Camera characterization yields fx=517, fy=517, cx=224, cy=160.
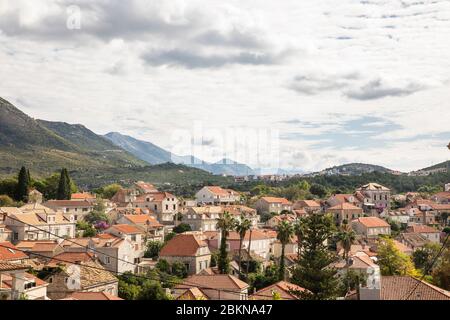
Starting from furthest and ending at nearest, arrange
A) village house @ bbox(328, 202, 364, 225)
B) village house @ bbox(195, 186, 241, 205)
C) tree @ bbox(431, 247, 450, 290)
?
1. village house @ bbox(195, 186, 241, 205)
2. village house @ bbox(328, 202, 364, 225)
3. tree @ bbox(431, 247, 450, 290)

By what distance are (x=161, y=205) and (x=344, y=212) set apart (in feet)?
107

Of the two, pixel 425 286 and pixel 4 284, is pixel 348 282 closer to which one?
pixel 425 286

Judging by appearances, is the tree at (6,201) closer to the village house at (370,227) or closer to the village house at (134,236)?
the village house at (134,236)

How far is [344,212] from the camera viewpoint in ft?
303

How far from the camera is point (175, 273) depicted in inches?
1939

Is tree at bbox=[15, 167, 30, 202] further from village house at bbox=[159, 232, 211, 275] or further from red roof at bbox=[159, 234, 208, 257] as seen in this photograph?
village house at bbox=[159, 232, 211, 275]

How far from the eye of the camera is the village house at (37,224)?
175 ft

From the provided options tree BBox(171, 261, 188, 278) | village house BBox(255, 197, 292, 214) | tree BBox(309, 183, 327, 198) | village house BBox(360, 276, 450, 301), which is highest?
tree BBox(309, 183, 327, 198)

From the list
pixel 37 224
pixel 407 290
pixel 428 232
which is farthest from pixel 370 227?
pixel 407 290

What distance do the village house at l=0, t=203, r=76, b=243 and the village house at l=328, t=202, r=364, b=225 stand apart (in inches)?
1897

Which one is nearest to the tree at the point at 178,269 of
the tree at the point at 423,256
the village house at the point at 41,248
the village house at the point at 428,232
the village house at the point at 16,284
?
the village house at the point at 41,248

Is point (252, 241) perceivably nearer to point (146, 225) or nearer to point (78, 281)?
point (146, 225)

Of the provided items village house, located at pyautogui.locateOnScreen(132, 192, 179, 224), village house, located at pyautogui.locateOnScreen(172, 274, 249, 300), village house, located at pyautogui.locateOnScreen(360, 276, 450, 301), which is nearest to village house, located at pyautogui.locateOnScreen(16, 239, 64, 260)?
village house, located at pyautogui.locateOnScreen(172, 274, 249, 300)

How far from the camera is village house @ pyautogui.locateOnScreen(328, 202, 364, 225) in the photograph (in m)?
91.6
